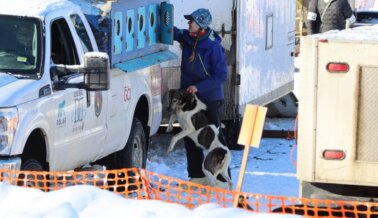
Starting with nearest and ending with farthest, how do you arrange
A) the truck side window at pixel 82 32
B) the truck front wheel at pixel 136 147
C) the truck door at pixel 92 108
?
the truck door at pixel 92 108, the truck side window at pixel 82 32, the truck front wheel at pixel 136 147

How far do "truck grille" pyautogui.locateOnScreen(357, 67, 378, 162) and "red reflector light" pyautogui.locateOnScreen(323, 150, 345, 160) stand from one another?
102mm

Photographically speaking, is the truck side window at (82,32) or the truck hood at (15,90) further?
the truck side window at (82,32)

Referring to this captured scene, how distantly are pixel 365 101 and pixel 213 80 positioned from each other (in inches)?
164

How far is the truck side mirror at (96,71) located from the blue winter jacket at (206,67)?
2436 millimetres

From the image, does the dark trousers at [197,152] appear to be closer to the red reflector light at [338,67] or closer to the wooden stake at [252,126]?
the wooden stake at [252,126]

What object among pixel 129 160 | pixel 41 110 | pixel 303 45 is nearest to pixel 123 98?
pixel 129 160

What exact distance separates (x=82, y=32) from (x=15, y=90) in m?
1.58

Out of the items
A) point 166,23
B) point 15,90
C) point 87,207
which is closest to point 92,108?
point 15,90

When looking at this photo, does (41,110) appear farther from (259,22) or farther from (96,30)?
(259,22)

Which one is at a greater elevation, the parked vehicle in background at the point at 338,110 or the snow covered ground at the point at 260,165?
the parked vehicle in background at the point at 338,110

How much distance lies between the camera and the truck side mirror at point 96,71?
909cm

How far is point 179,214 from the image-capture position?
19.1 feet

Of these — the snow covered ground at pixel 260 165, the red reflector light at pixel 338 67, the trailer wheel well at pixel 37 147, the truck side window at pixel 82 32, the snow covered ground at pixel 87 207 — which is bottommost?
the snow covered ground at pixel 260 165

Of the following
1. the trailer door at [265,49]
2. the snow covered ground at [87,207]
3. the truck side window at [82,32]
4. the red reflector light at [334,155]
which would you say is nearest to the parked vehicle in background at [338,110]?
the red reflector light at [334,155]
